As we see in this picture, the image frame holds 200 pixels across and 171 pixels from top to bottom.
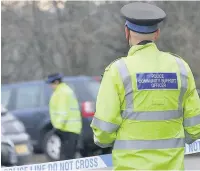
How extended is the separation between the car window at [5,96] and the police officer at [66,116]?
415 millimetres

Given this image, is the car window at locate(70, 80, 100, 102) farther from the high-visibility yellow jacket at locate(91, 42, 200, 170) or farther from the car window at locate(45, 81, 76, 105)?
the high-visibility yellow jacket at locate(91, 42, 200, 170)

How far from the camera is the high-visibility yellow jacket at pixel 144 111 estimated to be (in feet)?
9.20

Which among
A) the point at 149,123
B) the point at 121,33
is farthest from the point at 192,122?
the point at 121,33

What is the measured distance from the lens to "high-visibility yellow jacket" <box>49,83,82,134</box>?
6199 mm

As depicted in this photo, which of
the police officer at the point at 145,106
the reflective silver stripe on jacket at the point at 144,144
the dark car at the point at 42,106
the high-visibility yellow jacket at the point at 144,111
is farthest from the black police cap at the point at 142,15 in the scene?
the dark car at the point at 42,106

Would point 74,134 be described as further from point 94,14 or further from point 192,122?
point 192,122

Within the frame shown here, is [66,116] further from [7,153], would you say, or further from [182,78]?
[182,78]

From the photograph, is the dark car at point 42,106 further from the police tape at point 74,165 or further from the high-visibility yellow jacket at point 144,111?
the high-visibility yellow jacket at point 144,111

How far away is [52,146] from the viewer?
245 inches

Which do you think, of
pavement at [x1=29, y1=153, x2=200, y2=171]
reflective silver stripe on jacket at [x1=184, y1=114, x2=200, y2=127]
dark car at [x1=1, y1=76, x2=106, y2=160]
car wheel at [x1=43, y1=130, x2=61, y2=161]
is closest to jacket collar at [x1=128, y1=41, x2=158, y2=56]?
reflective silver stripe on jacket at [x1=184, y1=114, x2=200, y2=127]

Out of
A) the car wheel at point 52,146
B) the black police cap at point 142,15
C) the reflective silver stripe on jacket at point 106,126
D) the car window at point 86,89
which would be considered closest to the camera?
the reflective silver stripe on jacket at point 106,126

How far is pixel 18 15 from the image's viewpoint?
19.7ft

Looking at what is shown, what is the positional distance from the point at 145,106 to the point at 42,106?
342cm

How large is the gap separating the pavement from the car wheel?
0.24 ft
